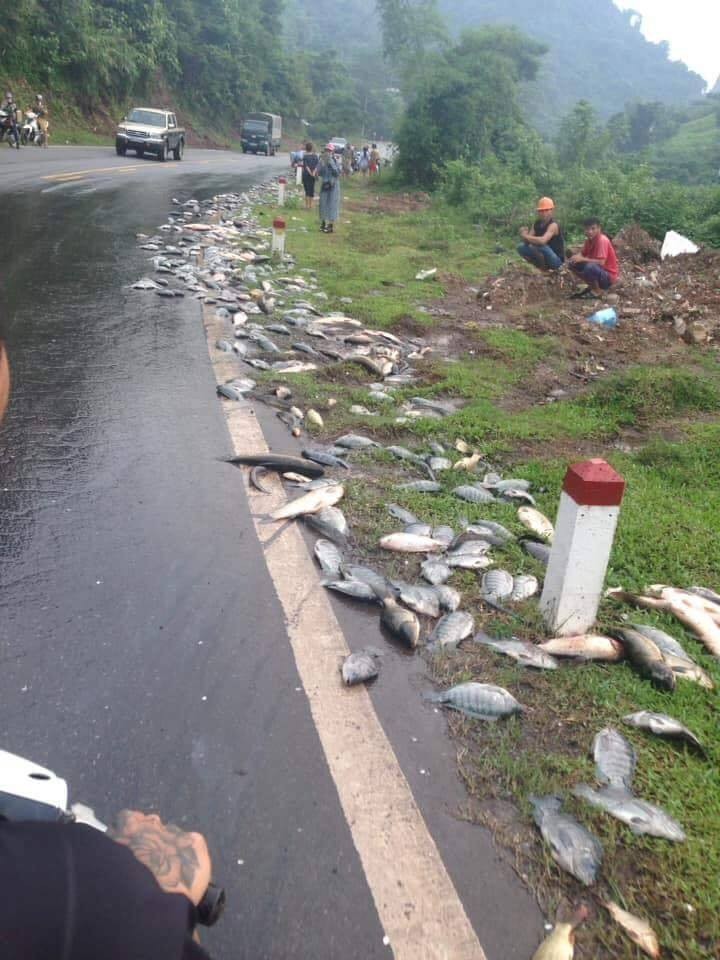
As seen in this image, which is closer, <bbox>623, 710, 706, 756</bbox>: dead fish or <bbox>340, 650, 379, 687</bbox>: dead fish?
<bbox>623, 710, 706, 756</bbox>: dead fish

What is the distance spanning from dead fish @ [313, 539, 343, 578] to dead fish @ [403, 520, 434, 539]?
465 millimetres

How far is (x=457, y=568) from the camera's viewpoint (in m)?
3.92

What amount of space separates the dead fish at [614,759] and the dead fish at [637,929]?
1.64ft

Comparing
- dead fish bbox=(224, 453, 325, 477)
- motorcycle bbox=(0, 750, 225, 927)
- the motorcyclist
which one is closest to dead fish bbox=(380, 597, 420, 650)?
dead fish bbox=(224, 453, 325, 477)

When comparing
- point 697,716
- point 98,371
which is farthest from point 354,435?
point 697,716

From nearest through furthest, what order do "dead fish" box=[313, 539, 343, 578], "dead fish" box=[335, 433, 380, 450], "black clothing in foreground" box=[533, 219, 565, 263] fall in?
"dead fish" box=[313, 539, 343, 578] < "dead fish" box=[335, 433, 380, 450] < "black clothing in foreground" box=[533, 219, 565, 263]

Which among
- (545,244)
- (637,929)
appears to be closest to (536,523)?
(637,929)

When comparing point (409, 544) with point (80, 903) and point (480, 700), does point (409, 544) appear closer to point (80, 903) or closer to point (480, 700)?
point (480, 700)

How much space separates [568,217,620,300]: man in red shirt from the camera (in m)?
11.6

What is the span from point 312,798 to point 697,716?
1.56m

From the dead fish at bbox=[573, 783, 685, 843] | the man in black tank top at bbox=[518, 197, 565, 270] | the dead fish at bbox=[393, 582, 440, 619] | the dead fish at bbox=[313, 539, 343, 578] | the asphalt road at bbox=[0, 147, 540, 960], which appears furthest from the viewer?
the man in black tank top at bbox=[518, 197, 565, 270]

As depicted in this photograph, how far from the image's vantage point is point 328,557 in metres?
3.89

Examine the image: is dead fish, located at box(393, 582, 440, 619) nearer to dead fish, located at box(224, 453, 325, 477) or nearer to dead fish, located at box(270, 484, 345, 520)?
dead fish, located at box(270, 484, 345, 520)

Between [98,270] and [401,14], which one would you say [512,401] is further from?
[401,14]
